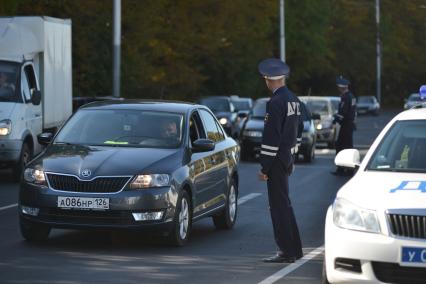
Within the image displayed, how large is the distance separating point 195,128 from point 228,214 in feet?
4.14

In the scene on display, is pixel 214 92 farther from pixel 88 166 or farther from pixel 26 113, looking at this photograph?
pixel 88 166

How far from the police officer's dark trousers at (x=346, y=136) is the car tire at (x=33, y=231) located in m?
11.0

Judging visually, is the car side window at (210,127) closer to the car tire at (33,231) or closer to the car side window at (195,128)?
the car side window at (195,128)

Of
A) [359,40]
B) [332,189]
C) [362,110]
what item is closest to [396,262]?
[332,189]

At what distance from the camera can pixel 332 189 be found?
67.8ft

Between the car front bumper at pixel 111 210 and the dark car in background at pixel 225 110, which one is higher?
the car front bumper at pixel 111 210

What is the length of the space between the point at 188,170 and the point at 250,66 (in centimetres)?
5130

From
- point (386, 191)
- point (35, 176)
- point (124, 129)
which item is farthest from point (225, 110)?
point (386, 191)

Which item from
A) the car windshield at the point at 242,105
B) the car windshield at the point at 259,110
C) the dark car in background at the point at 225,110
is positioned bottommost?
the car windshield at the point at 242,105

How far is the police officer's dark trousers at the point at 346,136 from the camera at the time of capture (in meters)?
22.4

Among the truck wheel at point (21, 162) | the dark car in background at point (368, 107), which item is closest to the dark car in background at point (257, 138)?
the truck wheel at point (21, 162)

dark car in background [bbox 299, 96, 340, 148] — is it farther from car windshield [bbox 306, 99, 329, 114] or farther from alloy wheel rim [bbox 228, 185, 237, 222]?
alloy wheel rim [bbox 228, 185, 237, 222]

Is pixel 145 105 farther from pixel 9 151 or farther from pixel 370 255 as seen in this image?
pixel 9 151

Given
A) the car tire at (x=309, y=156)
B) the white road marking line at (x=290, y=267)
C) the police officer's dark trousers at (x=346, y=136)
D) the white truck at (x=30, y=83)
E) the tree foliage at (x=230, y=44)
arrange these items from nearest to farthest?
1. the white road marking line at (x=290, y=267)
2. the white truck at (x=30, y=83)
3. the police officer's dark trousers at (x=346, y=136)
4. the car tire at (x=309, y=156)
5. the tree foliage at (x=230, y=44)
